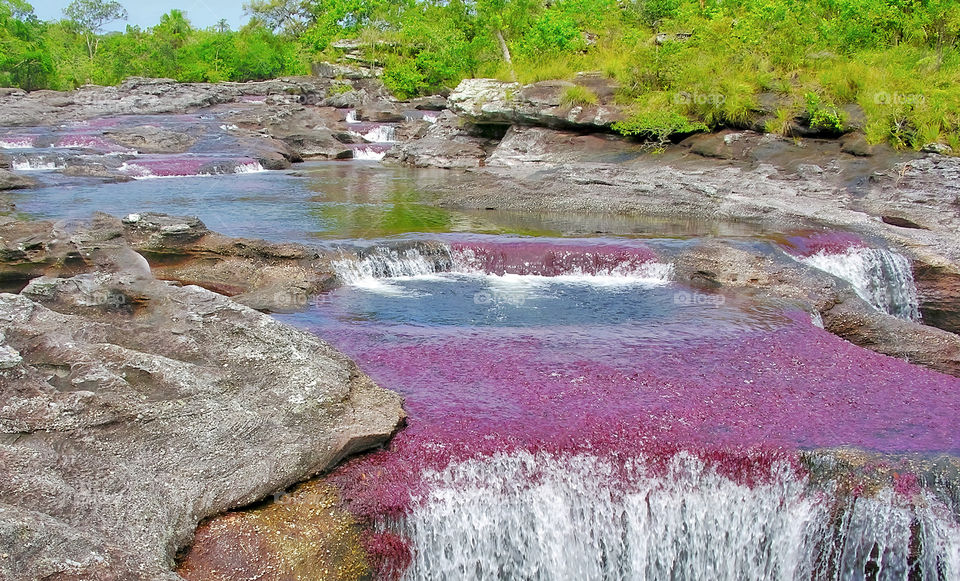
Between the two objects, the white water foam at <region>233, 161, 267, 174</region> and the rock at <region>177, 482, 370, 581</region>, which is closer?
the rock at <region>177, 482, 370, 581</region>

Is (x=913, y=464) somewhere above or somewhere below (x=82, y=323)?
below

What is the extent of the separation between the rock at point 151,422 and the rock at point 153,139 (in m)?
22.4

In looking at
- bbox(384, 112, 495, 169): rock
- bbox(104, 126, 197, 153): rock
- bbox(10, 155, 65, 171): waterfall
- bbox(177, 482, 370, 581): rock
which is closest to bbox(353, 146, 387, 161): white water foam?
bbox(384, 112, 495, 169): rock

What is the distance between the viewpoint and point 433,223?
16.9 metres

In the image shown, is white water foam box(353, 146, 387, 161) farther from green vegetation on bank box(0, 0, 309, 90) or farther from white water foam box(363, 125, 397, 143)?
green vegetation on bank box(0, 0, 309, 90)

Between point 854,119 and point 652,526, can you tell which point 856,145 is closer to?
point 854,119

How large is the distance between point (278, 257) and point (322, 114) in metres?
27.6

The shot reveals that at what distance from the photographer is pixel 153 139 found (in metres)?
29.4

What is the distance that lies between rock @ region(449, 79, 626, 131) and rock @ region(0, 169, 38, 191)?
13440 mm

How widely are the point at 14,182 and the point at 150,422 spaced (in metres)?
17.7

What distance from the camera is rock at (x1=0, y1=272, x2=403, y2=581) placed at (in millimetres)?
4898

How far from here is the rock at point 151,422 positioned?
490 cm

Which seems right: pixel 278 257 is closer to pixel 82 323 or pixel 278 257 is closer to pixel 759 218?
pixel 82 323

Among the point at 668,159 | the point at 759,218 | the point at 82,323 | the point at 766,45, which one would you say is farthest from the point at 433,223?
the point at 766,45
